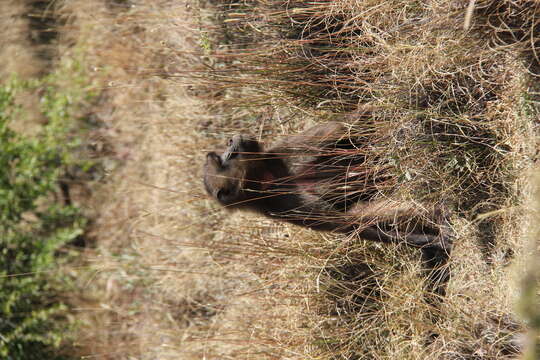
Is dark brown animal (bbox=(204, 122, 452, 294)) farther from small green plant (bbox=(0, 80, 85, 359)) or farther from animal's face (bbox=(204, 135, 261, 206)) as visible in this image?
small green plant (bbox=(0, 80, 85, 359))

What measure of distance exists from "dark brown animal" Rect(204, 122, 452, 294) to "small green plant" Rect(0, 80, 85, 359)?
3924 millimetres

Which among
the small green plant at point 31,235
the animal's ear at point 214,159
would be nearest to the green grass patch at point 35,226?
the small green plant at point 31,235

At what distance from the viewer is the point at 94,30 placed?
292 inches

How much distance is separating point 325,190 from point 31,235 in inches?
204

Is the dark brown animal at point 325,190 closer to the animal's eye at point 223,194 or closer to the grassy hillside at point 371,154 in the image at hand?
the animal's eye at point 223,194

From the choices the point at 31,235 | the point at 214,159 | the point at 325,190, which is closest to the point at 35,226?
the point at 31,235

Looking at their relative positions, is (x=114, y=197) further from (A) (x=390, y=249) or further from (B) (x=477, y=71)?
(B) (x=477, y=71)

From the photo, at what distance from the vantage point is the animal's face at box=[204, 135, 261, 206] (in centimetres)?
406

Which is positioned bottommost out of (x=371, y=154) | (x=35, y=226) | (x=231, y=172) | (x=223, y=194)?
(x=35, y=226)

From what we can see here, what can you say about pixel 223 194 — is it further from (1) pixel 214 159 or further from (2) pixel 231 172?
(1) pixel 214 159

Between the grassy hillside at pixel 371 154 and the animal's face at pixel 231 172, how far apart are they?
296 millimetres

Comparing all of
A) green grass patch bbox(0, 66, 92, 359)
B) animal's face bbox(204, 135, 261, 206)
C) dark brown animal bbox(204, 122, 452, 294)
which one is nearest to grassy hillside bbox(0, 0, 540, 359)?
dark brown animal bbox(204, 122, 452, 294)

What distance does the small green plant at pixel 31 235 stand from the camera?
22.6 feet

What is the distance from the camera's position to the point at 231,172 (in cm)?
409
